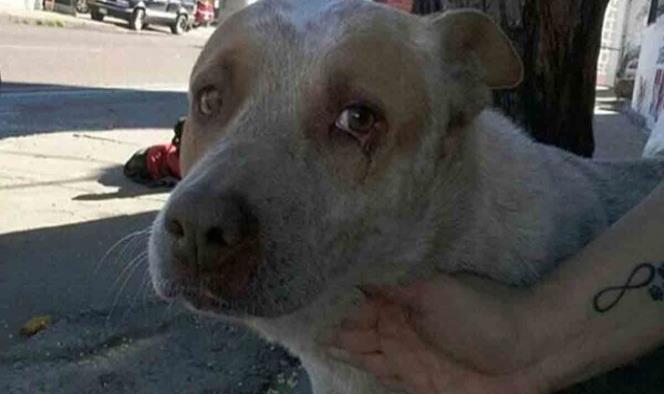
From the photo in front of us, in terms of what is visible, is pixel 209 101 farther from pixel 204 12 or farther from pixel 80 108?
pixel 204 12

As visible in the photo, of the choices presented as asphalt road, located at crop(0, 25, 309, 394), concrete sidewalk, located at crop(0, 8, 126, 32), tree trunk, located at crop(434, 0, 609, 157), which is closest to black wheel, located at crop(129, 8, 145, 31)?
concrete sidewalk, located at crop(0, 8, 126, 32)

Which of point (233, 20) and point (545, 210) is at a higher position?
→ point (233, 20)

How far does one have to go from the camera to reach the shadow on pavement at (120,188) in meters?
7.32

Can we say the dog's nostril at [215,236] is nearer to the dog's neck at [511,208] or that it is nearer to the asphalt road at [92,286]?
the dog's neck at [511,208]

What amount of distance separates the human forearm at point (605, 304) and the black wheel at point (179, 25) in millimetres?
37666

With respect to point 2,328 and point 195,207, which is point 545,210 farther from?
point 2,328

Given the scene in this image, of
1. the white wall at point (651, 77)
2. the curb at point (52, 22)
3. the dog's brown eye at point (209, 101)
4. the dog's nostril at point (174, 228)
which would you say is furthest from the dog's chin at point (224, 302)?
the curb at point (52, 22)

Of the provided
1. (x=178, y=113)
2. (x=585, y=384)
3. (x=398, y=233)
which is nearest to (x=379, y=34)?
(x=398, y=233)

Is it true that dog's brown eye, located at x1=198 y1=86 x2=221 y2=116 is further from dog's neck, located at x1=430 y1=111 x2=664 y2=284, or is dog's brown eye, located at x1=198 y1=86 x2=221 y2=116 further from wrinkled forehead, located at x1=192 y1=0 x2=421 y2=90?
dog's neck, located at x1=430 y1=111 x2=664 y2=284

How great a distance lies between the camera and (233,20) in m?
2.58

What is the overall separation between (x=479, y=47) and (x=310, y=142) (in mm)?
629

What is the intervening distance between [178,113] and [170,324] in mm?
8389

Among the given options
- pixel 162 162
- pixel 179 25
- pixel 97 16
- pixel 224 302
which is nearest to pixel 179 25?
pixel 179 25

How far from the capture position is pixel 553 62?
4.21 metres
